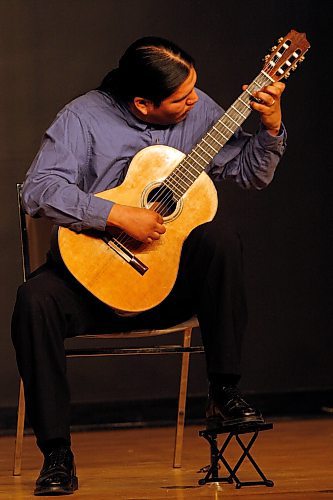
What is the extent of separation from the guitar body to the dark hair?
0.58ft

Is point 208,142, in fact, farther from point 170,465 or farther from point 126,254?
point 170,465

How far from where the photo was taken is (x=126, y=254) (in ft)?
8.11

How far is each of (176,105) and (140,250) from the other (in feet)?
1.29

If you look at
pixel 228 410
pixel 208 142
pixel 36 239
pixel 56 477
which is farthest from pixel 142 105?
pixel 56 477

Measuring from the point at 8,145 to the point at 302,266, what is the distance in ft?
3.83

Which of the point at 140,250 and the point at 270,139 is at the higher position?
the point at 270,139

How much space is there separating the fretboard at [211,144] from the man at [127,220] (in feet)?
0.20

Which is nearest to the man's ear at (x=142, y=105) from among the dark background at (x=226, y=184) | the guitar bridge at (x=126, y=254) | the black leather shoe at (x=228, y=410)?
the guitar bridge at (x=126, y=254)

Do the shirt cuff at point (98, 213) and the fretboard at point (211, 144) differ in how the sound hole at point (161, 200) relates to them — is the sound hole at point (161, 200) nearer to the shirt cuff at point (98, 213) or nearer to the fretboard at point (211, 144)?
the fretboard at point (211, 144)

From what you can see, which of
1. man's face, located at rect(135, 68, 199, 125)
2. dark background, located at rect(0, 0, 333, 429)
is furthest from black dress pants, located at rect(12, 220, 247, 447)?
dark background, located at rect(0, 0, 333, 429)

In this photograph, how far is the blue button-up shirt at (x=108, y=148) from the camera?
252 cm

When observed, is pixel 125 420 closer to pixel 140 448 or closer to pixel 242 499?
pixel 140 448

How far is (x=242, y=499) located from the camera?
2127 mm

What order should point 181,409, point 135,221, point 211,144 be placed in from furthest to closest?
Answer: 1. point 181,409
2. point 211,144
3. point 135,221
